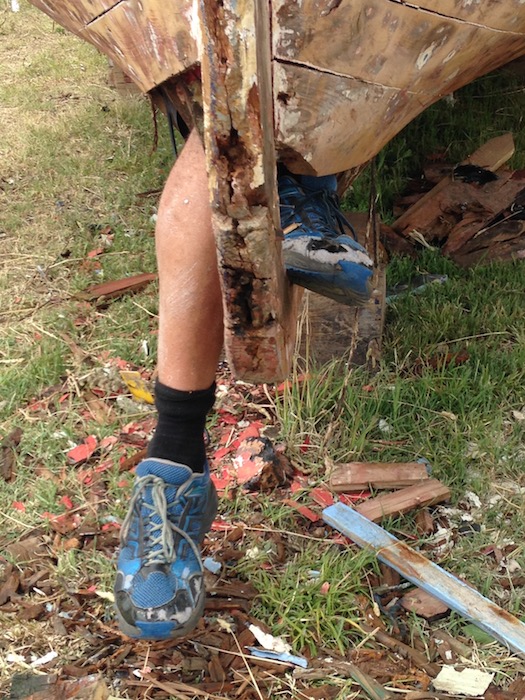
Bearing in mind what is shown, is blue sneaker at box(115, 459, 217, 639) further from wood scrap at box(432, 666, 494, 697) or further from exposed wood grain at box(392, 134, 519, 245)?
exposed wood grain at box(392, 134, 519, 245)

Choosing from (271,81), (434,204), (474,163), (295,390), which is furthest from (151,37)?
(474,163)

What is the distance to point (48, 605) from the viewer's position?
6.33 feet

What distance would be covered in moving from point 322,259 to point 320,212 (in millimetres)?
294

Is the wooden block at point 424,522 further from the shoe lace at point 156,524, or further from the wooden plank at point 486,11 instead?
the wooden plank at point 486,11

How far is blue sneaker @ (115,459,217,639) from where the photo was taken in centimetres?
172

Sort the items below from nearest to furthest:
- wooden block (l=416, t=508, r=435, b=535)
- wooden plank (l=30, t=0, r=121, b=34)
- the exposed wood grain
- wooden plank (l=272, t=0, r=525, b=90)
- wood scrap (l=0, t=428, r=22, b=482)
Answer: wooden plank (l=272, t=0, r=525, b=90), wooden plank (l=30, t=0, r=121, b=34), wooden block (l=416, t=508, r=435, b=535), wood scrap (l=0, t=428, r=22, b=482), the exposed wood grain

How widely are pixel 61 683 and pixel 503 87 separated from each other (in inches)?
155

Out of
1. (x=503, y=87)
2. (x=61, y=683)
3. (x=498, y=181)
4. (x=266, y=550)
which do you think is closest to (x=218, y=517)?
(x=266, y=550)

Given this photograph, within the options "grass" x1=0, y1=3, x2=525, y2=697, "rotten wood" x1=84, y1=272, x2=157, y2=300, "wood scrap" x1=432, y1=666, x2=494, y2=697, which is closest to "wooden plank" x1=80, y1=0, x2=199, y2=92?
"grass" x1=0, y1=3, x2=525, y2=697

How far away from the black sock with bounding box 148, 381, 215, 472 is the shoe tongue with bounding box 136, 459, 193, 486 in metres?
0.02

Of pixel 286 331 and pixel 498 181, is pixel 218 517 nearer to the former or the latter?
pixel 286 331

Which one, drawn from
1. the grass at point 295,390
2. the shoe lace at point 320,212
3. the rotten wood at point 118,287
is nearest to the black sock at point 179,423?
the grass at point 295,390

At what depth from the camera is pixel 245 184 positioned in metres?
1.35

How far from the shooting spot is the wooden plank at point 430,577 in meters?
1.80
